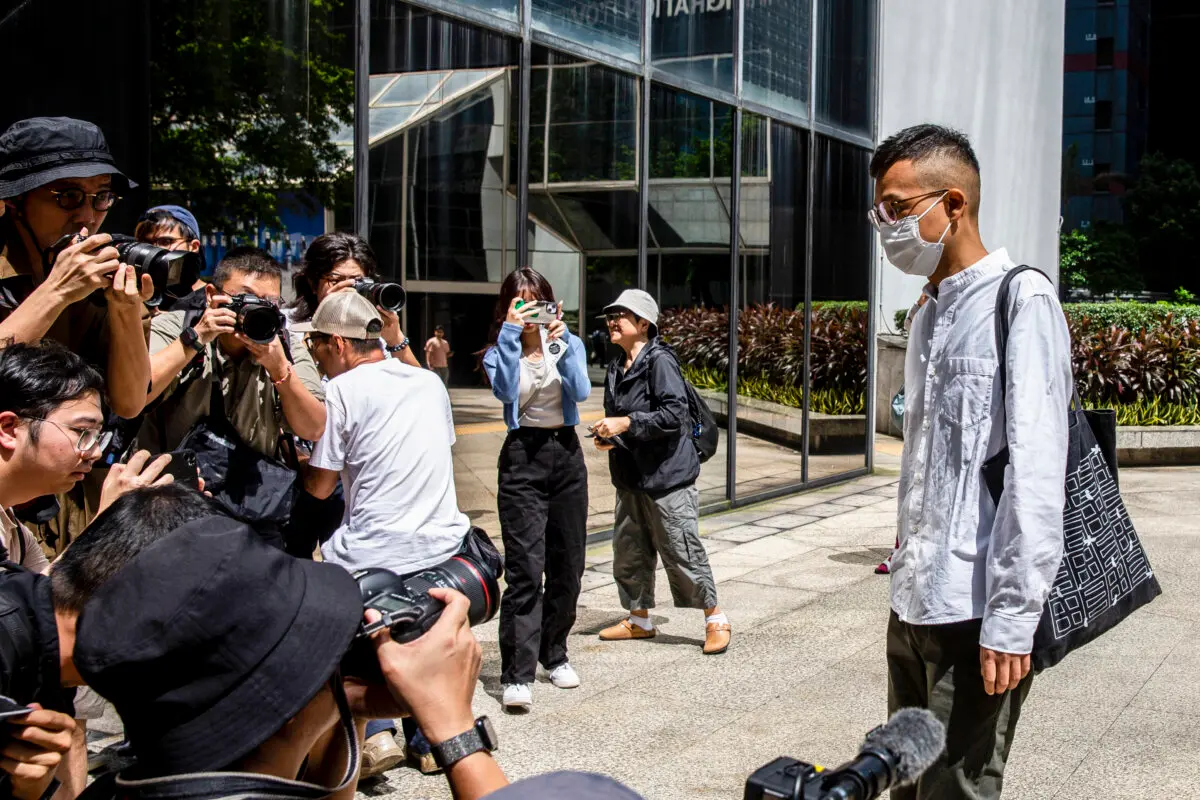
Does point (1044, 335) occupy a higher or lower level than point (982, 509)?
higher

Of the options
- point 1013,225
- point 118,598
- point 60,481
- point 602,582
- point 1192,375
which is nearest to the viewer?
point 118,598

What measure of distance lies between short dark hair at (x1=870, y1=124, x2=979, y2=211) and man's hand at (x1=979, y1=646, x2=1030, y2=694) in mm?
1057

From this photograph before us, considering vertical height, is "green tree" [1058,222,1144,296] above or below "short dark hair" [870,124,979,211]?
above

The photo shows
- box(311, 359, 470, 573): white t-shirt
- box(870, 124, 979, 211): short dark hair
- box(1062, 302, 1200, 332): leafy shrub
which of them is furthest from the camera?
box(1062, 302, 1200, 332): leafy shrub

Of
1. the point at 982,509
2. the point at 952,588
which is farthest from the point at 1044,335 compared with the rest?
the point at 952,588

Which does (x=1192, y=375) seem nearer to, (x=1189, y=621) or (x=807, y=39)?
(x=807, y=39)

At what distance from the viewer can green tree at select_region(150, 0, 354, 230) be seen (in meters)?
5.75

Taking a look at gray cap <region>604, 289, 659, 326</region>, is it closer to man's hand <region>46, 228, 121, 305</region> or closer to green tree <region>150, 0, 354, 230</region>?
green tree <region>150, 0, 354, 230</region>

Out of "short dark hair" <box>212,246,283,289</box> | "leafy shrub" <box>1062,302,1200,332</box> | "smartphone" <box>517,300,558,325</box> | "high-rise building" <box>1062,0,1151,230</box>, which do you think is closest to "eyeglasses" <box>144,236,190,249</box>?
"short dark hair" <box>212,246,283,289</box>

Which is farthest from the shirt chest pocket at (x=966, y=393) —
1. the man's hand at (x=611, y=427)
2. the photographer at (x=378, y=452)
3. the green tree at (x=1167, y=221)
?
the green tree at (x=1167, y=221)

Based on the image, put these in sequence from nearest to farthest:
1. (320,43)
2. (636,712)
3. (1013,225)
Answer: (636,712) → (320,43) → (1013,225)

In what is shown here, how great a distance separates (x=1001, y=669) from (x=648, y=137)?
701 centimetres

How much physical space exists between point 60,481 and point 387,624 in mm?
1232

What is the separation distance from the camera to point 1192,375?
47.8 feet
